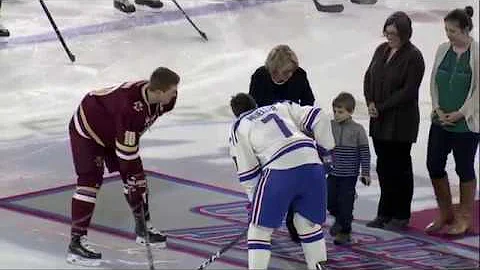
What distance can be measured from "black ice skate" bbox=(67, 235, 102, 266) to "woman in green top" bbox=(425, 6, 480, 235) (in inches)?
45.1

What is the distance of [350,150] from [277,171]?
2.11 feet

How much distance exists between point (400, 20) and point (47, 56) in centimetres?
325

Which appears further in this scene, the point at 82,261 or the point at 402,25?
the point at 402,25

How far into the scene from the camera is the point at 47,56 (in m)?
6.67

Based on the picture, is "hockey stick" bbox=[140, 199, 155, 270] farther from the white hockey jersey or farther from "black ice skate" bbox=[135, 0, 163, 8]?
"black ice skate" bbox=[135, 0, 163, 8]

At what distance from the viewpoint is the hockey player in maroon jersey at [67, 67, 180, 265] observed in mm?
3510

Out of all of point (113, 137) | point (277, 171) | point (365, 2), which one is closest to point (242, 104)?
point (277, 171)

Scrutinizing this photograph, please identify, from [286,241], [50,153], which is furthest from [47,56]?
[286,241]

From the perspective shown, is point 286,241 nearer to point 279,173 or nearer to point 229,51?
point 279,173

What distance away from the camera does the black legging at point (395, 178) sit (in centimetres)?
406

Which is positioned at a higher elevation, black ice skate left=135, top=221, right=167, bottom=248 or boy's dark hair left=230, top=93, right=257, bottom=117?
boy's dark hair left=230, top=93, right=257, bottom=117

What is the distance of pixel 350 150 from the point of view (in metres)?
3.82

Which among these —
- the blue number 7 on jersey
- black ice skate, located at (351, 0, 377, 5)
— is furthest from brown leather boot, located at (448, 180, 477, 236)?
black ice skate, located at (351, 0, 377, 5)

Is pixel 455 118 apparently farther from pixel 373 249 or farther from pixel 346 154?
pixel 373 249
